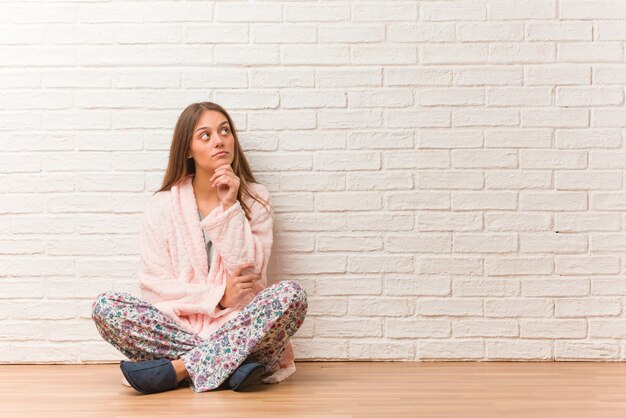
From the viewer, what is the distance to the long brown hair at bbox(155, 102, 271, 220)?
9.66 ft

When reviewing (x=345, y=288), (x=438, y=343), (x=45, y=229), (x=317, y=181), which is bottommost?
(x=438, y=343)

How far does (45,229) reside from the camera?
10.2ft

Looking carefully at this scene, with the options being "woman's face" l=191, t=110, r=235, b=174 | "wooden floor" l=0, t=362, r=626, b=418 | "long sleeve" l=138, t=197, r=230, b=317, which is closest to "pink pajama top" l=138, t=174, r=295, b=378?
"long sleeve" l=138, t=197, r=230, b=317

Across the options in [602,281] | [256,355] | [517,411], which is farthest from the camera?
[602,281]

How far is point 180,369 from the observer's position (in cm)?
259

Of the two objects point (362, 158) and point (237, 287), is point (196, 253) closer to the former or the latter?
point (237, 287)

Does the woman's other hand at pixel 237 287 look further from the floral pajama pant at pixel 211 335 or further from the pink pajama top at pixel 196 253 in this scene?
the floral pajama pant at pixel 211 335

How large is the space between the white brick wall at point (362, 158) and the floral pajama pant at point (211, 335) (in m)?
0.45

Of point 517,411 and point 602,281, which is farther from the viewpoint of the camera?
point 602,281

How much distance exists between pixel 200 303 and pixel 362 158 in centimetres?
80

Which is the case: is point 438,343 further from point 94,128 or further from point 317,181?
point 94,128

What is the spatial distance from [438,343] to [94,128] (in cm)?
149

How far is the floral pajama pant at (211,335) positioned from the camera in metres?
2.57

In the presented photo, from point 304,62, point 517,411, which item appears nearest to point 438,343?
point 517,411
